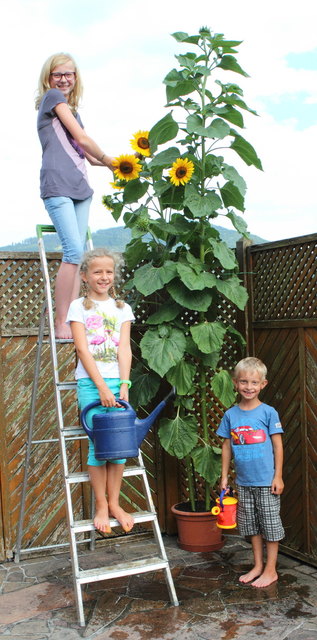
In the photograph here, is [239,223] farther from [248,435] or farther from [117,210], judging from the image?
[248,435]

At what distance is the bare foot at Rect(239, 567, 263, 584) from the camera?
136 inches

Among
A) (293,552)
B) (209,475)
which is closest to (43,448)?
(209,475)

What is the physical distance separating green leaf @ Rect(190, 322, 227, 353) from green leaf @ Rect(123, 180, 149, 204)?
81 centimetres

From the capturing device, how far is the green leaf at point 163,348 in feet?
11.9

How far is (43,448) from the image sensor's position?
4191 mm

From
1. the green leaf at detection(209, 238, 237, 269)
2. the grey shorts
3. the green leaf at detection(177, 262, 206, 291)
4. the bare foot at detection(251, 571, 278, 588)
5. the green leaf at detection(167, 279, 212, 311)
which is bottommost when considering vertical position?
the bare foot at detection(251, 571, 278, 588)

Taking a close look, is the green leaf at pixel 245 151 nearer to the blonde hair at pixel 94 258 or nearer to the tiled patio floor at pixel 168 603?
the blonde hair at pixel 94 258

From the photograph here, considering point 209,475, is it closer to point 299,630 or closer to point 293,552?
point 293,552

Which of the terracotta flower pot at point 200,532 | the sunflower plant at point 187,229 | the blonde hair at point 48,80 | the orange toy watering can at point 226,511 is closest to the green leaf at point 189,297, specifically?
the sunflower plant at point 187,229

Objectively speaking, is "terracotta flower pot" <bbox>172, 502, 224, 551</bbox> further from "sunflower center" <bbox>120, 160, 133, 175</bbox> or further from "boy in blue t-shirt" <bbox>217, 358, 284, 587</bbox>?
"sunflower center" <bbox>120, 160, 133, 175</bbox>

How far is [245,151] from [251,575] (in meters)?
2.26

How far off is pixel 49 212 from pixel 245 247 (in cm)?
127

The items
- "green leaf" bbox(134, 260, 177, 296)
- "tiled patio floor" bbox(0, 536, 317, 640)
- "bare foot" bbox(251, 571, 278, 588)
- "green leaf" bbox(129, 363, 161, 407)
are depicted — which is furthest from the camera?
"green leaf" bbox(129, 363, 161, 407)

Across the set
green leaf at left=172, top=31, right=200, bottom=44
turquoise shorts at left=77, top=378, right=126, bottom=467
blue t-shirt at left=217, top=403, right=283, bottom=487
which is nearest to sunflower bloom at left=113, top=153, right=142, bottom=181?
green leaf at left=172, top=31, right=200, bottom=44
